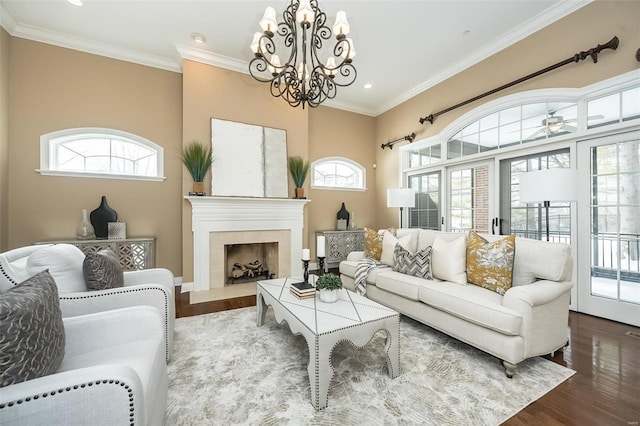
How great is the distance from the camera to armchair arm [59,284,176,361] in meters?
1.63

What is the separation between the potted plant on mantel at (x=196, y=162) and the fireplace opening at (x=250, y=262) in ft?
3.58

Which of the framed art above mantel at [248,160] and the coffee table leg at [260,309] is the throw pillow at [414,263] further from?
the framed art above mantel at [248,160]

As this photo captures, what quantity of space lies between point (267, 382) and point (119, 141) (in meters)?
4.07

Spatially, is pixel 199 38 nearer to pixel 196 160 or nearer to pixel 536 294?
pixel 196 160

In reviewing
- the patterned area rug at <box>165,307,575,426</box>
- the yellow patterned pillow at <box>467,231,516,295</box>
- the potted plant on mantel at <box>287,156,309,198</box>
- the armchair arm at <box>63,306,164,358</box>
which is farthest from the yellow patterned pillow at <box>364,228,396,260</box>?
the armchair arm at <box>63,306,164,358</box>

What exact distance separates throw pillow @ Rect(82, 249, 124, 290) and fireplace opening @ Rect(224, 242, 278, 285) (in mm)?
2285

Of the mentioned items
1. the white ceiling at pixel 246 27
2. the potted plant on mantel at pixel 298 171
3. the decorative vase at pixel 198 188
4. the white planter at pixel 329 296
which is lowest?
the white planter at pixel 329 296

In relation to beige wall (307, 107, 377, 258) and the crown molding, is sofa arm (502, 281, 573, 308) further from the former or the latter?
beige wall (307, 107, 377, 258)

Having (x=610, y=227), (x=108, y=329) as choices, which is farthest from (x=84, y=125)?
(x=610, y=227)

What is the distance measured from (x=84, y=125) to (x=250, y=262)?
3.10 meters

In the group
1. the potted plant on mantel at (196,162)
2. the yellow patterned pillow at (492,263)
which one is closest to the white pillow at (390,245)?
the yellow patterned pillow at (492,263)

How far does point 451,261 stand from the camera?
2564 mm

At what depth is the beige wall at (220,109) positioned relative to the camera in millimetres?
3783

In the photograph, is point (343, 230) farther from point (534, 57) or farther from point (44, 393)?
point (44, 393)
